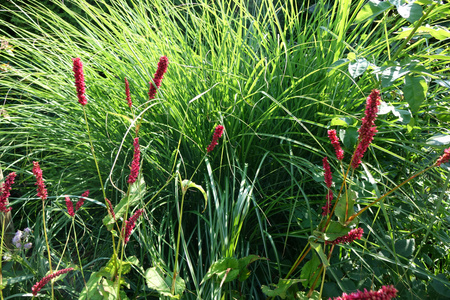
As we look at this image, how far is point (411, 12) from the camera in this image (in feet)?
4.45

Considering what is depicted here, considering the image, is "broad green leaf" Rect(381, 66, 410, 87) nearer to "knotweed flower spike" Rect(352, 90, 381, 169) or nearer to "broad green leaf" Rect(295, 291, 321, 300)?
"knotweed flower spike" Rect(352, 90, 381, 169)

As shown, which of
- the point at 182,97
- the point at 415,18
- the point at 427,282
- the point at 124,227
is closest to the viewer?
the point at 124,227

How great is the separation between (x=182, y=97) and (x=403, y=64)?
0.99 m

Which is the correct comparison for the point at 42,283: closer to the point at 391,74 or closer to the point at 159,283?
the point at 159,283

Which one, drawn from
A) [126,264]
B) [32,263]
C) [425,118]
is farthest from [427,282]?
[32,263]

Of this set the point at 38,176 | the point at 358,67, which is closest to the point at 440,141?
the point at 358,67

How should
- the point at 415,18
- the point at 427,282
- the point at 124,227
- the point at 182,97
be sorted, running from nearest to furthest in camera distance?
1. the point at 124,227
2. the point at 415,18
3. the point at 427,282
4. the point at 182,97

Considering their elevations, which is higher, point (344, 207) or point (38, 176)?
point (38, 176)

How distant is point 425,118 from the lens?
6.67ft

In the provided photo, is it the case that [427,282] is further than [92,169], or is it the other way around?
[92,169]

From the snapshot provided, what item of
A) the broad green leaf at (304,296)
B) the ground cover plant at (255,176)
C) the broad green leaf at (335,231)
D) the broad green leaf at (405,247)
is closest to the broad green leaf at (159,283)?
the ground cover plant at (255,176)

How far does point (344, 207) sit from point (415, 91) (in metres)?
0.50

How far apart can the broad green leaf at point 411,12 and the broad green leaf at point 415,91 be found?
0.65 feet

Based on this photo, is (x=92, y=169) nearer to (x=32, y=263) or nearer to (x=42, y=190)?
(x=32, y=263)
